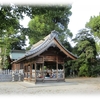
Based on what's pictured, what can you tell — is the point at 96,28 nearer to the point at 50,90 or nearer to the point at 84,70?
the point at 84,70

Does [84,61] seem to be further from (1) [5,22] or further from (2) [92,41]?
(1) [5,22]

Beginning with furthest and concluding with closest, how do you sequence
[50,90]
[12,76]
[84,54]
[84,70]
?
[84,54] → [84,70] → [12,76] → [50,90]

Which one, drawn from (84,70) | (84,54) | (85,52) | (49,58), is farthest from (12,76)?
(85,52)

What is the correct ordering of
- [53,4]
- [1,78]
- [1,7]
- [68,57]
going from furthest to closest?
[1,78], [68,57], [53,4], [1,7]

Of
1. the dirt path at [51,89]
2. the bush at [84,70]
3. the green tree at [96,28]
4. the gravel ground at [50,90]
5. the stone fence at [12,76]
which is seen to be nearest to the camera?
the gravel ground at [50,90]

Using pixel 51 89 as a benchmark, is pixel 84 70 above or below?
above

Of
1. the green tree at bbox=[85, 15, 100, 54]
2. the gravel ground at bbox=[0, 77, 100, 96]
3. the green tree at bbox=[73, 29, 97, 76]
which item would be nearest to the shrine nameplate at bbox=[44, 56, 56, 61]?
the gravel ground at bbox=[0, 77, 100, 96]

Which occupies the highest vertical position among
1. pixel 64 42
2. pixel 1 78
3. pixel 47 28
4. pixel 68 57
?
pixel 47 28

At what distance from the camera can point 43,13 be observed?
18.6ft

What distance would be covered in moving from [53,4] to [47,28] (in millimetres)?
26533

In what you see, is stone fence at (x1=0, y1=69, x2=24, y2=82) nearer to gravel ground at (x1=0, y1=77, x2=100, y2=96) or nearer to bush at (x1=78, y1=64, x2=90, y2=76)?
gravel ground at (x1=0, y1=77, x2=100, y2=96)

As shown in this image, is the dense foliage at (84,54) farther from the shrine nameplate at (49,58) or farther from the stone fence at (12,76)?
the shrine nameplate at (49,58)

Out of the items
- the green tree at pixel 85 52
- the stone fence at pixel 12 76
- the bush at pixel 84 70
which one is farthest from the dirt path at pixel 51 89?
the green tree at pixel 85 52

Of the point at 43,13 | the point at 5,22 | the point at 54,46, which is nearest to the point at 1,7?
the point at 5,22
